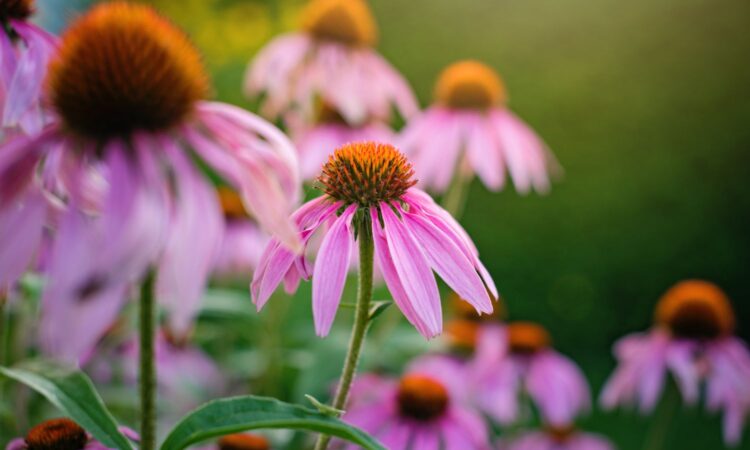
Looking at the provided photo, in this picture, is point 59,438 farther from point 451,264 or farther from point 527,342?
point 527,342

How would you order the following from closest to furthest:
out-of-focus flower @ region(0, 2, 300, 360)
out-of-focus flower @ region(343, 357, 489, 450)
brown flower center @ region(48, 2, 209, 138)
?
1. out-of-focus flower @ region(0, 2, 300, 360)
2. brown flower center @ region(48, 2, 209, 138)
3. out-of-focus flower @ region(343, 357, 489, 450)

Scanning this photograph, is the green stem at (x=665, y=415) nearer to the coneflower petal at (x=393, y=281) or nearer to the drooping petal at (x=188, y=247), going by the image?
the coneflower petal at (x=393, y=281)

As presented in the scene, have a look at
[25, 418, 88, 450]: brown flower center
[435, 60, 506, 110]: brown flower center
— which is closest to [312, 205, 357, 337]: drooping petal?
[25, 418, 88, 450]: brown flower center

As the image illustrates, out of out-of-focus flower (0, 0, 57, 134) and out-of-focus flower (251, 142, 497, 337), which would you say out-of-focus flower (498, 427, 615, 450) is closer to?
out-of-focus flower (251, 142, 497, 337)

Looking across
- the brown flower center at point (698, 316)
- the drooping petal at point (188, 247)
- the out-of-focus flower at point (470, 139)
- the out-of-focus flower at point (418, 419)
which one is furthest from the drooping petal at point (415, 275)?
the brown flower center at point (698, 316)

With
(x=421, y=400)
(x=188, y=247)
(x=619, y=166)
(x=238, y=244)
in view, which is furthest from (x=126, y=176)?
(x=619, y=166)

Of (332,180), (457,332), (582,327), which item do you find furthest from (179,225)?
(582,327)

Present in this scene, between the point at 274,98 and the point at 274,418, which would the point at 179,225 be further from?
the point at 274,98
